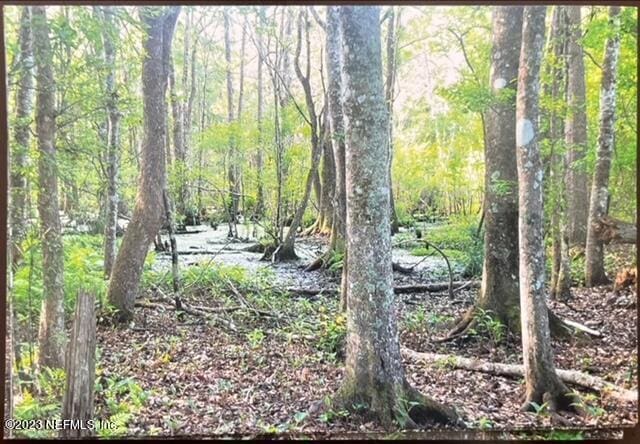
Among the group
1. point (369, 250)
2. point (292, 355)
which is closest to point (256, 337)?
point (292, 355)

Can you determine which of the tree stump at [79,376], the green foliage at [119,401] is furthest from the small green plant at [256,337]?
the tree stump at [79,376]

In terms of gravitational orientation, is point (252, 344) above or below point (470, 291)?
below

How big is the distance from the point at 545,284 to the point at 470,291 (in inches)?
15.9

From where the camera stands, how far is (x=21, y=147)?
228 cm

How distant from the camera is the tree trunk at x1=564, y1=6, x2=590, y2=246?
8.75 feet

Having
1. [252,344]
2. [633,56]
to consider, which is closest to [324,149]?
[252,344]

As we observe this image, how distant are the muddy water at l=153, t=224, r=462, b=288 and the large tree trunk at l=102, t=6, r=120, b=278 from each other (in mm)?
287

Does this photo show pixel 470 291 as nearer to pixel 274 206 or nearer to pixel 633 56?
pixel 274 206

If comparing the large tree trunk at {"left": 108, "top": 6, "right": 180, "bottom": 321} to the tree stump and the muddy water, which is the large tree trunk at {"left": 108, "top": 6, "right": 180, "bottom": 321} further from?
the tree stump

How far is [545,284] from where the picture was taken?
2627mm

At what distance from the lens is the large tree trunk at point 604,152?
8.39 feet

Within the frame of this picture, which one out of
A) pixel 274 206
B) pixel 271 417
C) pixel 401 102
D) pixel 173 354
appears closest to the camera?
pixel 271 417

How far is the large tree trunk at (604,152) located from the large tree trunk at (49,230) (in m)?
2.86

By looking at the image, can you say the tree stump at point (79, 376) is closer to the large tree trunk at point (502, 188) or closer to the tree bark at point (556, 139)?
the large tree trunk at point (502, 188)
